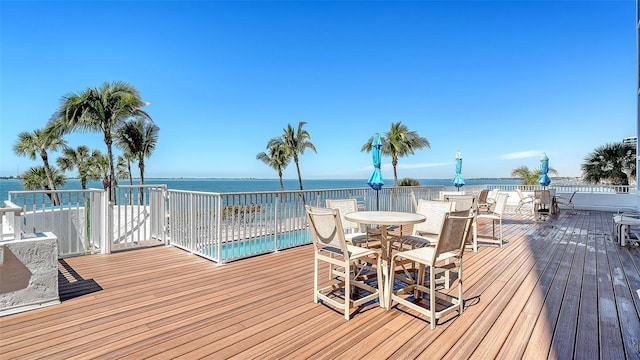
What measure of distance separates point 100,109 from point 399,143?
719 inches

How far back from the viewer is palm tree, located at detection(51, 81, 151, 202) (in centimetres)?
1309

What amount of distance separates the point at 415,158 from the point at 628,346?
21.0 meters

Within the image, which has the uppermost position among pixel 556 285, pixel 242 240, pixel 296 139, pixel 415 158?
pixel 296 139

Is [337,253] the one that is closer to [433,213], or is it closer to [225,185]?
[433,213]

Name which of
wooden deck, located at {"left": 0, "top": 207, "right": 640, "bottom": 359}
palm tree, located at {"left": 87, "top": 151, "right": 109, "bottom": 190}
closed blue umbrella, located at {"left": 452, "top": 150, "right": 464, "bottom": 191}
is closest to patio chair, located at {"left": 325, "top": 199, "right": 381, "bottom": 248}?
wooden deck, located at {"left": 0, "top": 207, "right": 640, "bottom": 359}

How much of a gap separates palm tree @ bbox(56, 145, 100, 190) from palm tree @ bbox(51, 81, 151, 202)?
12.1 m

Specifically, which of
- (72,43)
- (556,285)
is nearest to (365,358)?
(556,285)

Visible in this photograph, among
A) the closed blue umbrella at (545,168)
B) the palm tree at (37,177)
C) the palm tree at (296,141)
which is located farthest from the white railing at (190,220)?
the palm tree at (37,177)

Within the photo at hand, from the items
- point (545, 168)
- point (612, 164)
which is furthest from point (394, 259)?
point (612, 164)

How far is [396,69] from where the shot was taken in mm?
14477

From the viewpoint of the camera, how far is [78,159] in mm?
23547

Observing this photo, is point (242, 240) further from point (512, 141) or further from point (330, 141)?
point (330, 141)

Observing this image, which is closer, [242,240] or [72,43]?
[242,240]

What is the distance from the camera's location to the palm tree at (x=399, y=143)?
2083 cm
